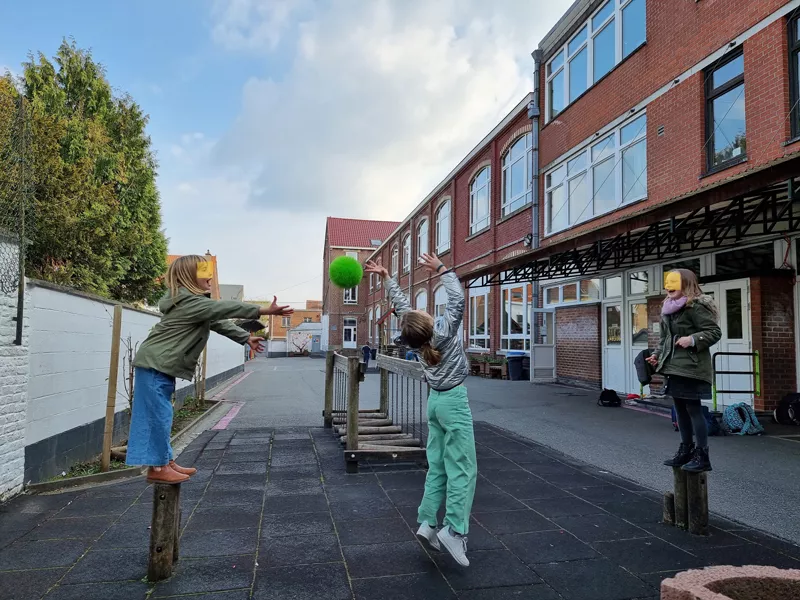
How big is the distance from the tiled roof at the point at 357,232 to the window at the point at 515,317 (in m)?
30.5

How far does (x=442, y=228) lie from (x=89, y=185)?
56.2 ft

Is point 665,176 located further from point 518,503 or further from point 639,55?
point 518,503

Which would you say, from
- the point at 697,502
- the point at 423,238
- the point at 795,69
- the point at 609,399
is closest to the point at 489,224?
the point at 423,238

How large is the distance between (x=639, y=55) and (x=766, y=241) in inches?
210

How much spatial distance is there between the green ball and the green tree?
6.57 metres

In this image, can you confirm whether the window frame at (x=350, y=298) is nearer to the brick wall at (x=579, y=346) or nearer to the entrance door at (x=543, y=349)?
Answer: the entrance door at (x=543, y=349)

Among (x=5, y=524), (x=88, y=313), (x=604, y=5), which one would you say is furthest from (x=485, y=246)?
(x=5, y=524)

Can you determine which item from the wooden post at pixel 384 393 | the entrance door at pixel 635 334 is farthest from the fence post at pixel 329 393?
the entrance door at pixel 635 334

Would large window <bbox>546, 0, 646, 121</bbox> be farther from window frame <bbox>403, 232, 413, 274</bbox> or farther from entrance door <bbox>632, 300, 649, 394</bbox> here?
Result: window frame <bbox>403, 232, 413, 274</bbox>

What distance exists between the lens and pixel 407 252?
3347 centimetres

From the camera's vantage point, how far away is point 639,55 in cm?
1199

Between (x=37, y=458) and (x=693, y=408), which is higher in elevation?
(x=693, y=408)

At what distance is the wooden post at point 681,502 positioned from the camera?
3904 mm

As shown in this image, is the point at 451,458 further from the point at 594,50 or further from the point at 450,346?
the point at 594,50
